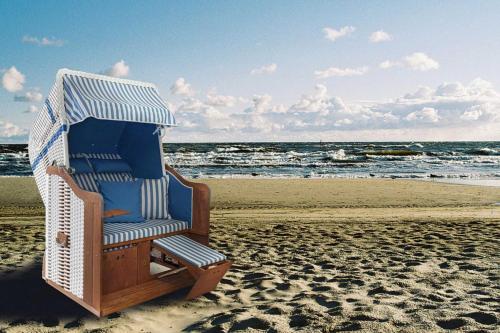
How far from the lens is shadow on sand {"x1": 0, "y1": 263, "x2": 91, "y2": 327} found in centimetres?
382

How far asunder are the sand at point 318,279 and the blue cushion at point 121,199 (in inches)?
38.5

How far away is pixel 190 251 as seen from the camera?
4.36 metres

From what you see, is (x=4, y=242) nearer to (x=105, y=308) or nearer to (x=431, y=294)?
(x=105, y=308)

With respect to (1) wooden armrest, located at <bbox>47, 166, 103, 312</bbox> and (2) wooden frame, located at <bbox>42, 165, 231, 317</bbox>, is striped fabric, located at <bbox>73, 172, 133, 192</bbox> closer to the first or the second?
(2) wooden frame, located at <bbox>42, 165, 231, 317</bbox>

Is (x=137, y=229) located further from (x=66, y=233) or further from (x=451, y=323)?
(x=451, y=323)

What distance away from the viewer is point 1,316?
3.86m

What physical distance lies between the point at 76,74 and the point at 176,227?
6.39 ft

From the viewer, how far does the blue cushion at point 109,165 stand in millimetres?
5192

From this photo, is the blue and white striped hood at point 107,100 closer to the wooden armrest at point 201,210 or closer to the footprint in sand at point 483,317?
the wooden armrest at point 201,210

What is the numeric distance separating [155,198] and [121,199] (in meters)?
0.49

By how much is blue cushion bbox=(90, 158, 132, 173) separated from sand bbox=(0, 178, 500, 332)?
1417mm

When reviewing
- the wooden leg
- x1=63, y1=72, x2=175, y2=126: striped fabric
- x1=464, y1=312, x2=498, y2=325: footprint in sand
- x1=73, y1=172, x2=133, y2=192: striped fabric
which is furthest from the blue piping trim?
x1=464, y1=312, x2=498, y2=325: footprint in sand

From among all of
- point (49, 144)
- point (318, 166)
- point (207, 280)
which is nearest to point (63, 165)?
point (49, 144)

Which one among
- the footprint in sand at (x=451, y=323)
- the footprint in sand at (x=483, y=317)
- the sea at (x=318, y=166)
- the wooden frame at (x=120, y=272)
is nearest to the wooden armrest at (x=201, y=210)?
the wooden frame at (x=120, y=272)
